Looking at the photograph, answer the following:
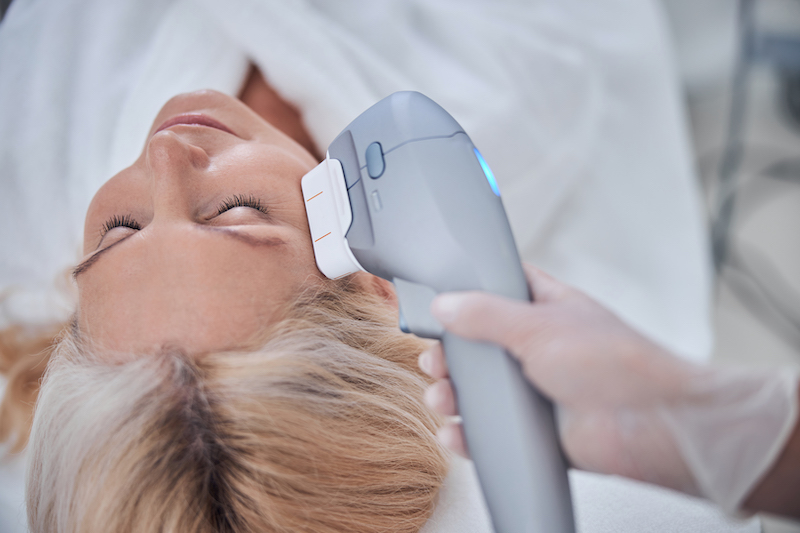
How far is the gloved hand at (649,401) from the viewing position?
361 millimetres

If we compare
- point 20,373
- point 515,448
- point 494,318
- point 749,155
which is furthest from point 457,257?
point 749,155

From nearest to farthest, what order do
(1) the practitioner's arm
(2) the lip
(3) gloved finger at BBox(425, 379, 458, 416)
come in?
(1) the practitioner's arm → (3) gloved finger at BBox(425, 379, 458, 416) → (2) the lip

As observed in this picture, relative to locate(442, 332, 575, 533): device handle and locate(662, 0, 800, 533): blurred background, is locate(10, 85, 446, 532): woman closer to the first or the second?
locate(442, 332, 575, 533): device handle

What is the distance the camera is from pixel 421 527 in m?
0.67

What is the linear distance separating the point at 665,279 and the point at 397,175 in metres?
0.80

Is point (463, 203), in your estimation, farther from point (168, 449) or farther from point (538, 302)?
point (168, 449)

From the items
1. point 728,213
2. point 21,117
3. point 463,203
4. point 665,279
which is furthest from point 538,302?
point 728,213

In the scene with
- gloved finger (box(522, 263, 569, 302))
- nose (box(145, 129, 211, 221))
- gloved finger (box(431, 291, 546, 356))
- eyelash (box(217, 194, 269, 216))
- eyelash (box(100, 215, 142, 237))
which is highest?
nose (box(145, 129, 211, 221))

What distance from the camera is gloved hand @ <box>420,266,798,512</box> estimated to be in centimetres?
36

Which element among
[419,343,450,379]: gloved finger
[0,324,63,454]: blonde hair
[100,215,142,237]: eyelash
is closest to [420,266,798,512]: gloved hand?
[419,343,450,379]: gloved finger

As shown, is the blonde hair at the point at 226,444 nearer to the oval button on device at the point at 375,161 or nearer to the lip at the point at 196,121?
the oval button on device at the point at 375,161

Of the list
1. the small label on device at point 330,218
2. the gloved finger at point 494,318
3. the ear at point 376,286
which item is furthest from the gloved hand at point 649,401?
the ear at point 376,286

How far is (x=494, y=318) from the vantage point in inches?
15.7

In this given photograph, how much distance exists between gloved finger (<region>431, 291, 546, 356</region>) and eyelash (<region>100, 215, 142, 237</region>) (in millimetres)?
450
